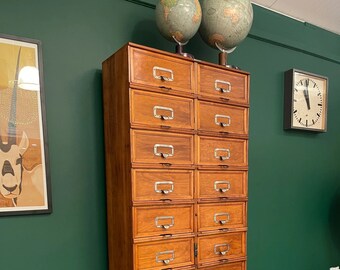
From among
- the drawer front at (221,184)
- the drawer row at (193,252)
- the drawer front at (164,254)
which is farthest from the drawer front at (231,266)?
the drawer front at (221,184)

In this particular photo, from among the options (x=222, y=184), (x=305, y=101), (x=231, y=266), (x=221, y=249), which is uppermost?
(x=305, y=101)

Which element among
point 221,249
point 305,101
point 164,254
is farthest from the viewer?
point 305,101

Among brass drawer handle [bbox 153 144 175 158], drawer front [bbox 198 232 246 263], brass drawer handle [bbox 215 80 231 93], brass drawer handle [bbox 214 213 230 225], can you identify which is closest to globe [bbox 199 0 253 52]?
brass drawer handle [bbox 215 80 231 93]

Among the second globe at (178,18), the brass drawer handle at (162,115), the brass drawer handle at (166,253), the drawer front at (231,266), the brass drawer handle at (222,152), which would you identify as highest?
the second globe at (178,18)

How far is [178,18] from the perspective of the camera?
1354 millimetres

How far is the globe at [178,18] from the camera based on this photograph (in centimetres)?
134

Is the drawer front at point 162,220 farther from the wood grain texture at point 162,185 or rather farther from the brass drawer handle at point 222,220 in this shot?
the brass drawer handle at point 222,220

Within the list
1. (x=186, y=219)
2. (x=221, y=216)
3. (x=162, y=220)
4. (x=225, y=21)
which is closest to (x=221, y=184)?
(x=221, y=216)

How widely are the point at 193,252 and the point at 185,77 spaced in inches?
34.2

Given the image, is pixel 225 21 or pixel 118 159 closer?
pixel 118 159

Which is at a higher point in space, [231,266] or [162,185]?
[162,185]

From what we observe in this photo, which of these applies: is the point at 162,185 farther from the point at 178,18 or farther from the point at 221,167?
the point at 178,18

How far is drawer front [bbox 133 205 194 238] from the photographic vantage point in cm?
124

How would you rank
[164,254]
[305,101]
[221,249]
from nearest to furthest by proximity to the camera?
[164,254] < [221,249] < [305,101]
